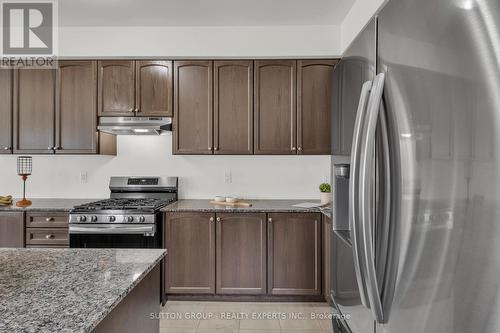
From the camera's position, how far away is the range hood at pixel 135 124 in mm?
3256

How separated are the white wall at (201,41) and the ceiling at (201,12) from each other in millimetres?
65

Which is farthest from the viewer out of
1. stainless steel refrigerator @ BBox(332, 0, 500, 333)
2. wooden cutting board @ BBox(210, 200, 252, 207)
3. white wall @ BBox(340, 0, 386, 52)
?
wooden cutting board @ BBox(210, 200, 252, 207)

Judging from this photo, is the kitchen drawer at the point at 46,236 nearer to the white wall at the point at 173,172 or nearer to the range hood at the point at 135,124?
the white wall at the point at 173,172

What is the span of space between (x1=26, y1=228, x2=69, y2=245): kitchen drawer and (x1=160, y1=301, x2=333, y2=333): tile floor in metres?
1.13

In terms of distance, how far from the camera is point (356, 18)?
9.18ft

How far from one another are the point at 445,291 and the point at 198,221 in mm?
2581

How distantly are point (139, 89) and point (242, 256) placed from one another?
1933mm

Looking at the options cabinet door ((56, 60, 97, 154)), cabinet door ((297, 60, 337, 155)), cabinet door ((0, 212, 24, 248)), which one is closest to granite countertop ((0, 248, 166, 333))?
cabinet door ((0, 212, 24, 248))

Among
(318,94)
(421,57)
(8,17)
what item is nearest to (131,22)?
(8,17)

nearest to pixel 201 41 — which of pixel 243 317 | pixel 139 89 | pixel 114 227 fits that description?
pixel 139 89

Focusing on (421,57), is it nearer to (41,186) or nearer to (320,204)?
(320,204)

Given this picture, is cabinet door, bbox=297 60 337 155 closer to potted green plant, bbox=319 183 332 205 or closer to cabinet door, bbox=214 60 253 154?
potted green plant, bbox=319 183 332 205

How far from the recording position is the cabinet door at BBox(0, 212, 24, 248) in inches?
119

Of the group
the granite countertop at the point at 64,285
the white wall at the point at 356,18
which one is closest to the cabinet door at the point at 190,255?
the granite countertop at the point at 64,285
